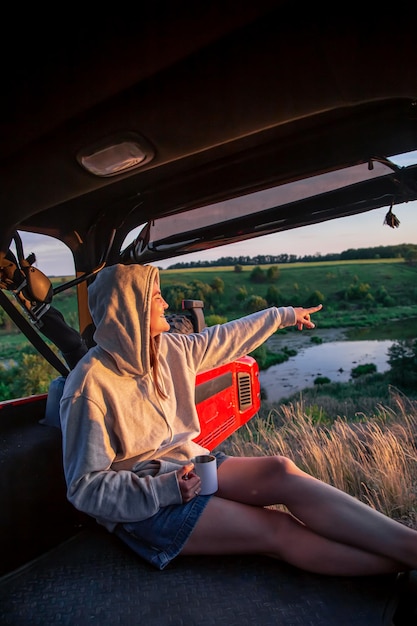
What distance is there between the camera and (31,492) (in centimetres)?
157

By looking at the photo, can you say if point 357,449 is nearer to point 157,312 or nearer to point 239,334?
point 239,334

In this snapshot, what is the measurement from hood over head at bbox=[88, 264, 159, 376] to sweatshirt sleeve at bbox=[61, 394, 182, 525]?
19 cm

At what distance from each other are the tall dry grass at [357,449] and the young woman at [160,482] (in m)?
1.44

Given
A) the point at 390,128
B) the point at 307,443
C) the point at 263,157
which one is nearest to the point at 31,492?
the point at 263,157

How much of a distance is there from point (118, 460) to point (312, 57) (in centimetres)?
119

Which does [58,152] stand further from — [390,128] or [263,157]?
[390,128]

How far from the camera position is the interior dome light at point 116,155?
132 centimetres

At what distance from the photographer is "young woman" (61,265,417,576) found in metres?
1.37

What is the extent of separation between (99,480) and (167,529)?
0.78 feet

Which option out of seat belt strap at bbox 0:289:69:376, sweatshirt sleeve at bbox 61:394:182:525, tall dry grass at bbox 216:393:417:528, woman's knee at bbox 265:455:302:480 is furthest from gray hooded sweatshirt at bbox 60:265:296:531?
tall dry grass at bbox 216:393:417:528

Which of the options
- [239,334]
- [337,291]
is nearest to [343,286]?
[337,291]

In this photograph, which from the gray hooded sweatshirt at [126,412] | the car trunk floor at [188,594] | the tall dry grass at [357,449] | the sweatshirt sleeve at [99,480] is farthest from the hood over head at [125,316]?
the tall dry grass at [357,449]

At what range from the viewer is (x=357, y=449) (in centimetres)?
356

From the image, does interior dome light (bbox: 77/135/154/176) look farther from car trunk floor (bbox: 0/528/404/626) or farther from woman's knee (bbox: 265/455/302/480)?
car trunk floor (bbox: 0/528/404/626)
